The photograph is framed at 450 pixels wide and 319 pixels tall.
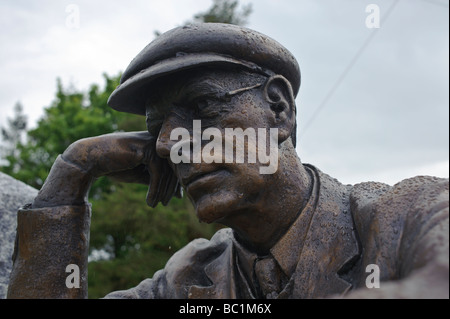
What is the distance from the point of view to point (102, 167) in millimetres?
2537

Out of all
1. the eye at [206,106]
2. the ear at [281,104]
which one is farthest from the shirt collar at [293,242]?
the eye at [206,106]

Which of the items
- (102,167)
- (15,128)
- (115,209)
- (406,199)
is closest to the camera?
(406,199)

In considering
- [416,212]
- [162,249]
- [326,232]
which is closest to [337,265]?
[326,232]

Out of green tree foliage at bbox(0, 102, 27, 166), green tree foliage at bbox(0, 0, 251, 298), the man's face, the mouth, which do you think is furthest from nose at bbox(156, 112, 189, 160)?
green tree foliage at bbox(0, 102, 27, 166)

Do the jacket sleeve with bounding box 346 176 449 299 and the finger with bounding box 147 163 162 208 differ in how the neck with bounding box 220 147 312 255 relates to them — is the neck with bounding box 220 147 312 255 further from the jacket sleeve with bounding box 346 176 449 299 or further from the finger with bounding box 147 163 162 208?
the finger with bounding box 147 163 162 208

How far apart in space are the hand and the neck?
1.58ft

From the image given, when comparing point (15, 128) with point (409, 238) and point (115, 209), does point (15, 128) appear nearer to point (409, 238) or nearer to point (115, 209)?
point (115, 209)

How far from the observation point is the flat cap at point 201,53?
2.17 metres

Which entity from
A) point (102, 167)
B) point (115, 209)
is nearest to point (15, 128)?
point (115, 209)

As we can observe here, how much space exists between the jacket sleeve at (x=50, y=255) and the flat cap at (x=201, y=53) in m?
0.64

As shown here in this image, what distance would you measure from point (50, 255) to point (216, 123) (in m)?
0.95

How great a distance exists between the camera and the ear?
2.32 metres

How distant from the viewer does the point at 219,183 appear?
2.12 meters
